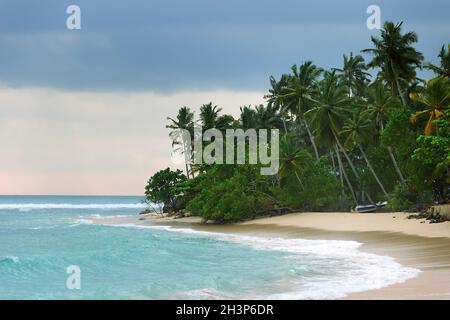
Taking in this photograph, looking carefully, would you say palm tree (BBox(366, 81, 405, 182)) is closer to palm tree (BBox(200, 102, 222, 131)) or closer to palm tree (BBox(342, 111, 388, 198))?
palm tree (BBox(342, 111, 388, 198))

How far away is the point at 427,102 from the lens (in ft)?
101

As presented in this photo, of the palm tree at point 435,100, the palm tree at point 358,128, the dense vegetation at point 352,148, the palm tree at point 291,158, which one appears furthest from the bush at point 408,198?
the palm tree at point 291,158

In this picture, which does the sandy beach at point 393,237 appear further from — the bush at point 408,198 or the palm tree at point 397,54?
the palm tree at point 397,54

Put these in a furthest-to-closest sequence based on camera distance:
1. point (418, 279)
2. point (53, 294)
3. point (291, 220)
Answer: point (291, 220) < point (53, 294) < point (418, 279)

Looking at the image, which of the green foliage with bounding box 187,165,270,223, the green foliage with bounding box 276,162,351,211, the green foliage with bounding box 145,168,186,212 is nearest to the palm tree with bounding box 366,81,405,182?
the green foliage with bounding box 276,162,351,211

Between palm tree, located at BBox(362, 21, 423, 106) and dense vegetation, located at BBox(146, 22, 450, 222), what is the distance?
0.07 meters

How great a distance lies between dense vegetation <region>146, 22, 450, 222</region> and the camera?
32344mm

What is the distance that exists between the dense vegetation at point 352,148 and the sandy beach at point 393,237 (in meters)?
2.52

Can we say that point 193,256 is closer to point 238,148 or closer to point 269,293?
point 269,293

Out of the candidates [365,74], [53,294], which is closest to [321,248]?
[53,294]

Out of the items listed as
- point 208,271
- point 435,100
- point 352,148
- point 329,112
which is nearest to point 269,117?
point 352,148

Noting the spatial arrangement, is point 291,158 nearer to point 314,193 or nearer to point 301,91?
point 314,193

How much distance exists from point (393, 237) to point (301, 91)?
28.7m

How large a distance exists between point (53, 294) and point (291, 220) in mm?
27925
